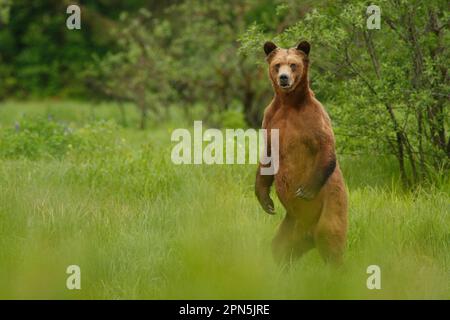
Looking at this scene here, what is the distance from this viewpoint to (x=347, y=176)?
7344 mm

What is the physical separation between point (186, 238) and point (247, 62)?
340 inches

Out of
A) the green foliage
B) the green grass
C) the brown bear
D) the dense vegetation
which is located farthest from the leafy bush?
the brown bear

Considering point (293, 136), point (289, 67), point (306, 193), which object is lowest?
point (306, 193)

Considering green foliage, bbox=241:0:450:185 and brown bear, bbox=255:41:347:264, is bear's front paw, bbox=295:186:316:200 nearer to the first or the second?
brown bear, bbox=255:41:347:264

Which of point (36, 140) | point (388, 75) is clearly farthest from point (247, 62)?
point (388, 75)

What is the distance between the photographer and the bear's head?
14.7 feet

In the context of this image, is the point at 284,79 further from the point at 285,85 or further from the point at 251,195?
the point at 251,195

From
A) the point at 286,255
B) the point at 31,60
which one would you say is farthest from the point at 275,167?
the point at 31,60

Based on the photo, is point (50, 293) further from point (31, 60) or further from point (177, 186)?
point (31, 60)

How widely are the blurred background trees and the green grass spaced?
0.64m

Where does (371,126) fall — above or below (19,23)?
below

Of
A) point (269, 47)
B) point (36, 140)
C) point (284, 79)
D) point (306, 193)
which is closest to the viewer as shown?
point (284, 79)

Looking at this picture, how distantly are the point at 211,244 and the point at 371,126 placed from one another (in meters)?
2.74

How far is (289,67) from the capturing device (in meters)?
4.55
